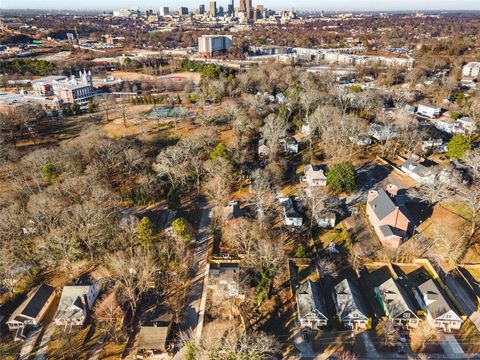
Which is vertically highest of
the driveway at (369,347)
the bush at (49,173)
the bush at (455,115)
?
the bush at (455,115)

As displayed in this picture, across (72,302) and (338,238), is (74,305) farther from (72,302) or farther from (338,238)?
(338,238)

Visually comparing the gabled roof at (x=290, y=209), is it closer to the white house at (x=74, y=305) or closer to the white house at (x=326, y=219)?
the white house at (x=326, y=219)

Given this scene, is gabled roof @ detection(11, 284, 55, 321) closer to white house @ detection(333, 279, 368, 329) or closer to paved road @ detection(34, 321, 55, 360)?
paved road @ detection(34, 321, 55, 360)

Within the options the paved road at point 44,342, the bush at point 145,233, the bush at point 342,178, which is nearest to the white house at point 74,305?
the paved road at point 44,342

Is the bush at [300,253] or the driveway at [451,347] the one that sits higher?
the bush at [300,253]

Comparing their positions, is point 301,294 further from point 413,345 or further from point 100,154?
point 100,154

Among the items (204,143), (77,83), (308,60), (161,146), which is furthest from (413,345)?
(308,60)

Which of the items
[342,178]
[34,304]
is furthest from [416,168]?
[34,304]
